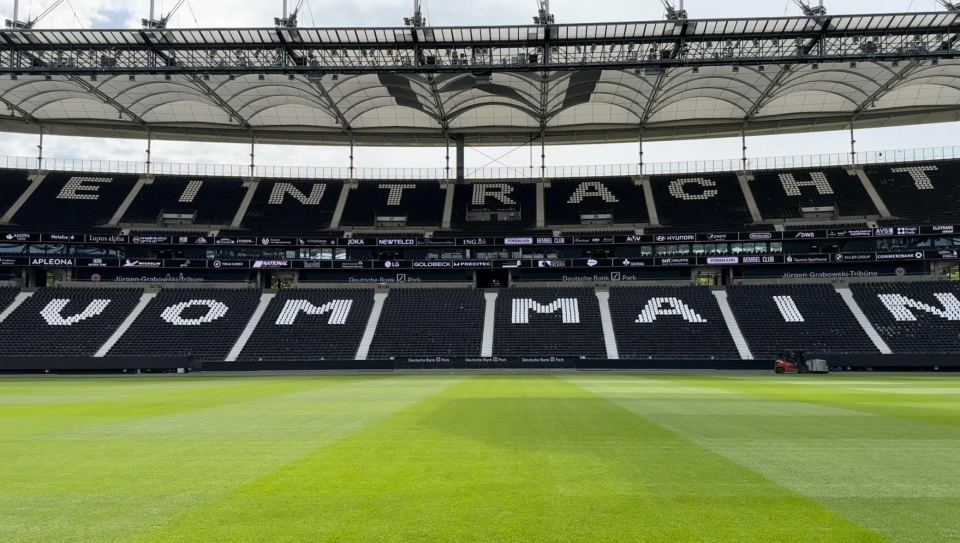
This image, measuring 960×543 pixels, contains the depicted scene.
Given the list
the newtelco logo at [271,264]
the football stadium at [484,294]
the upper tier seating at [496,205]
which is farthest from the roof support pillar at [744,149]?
the newtelco logo at [271,264]

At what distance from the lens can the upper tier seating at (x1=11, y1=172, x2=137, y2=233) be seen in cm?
6138

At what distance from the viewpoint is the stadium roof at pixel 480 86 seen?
31.4 meters

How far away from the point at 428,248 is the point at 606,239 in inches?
658

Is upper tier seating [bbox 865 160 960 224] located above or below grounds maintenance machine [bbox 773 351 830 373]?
A: above

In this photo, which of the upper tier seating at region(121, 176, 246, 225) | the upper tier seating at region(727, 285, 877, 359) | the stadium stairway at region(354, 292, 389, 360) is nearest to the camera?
the upper tier seating at region(727, 285, 877, 359)

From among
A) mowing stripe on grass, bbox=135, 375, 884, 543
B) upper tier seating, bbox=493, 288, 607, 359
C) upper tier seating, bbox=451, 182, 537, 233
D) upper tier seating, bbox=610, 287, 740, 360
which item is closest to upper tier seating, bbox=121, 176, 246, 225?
upper tier seating, bbox=451, 182, 537, 233

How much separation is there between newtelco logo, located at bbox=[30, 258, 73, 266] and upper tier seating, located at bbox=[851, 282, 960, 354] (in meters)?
67.9

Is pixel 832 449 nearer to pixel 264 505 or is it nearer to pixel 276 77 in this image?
pixel 264 505

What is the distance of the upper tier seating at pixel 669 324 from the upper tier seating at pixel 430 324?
39.3 ft

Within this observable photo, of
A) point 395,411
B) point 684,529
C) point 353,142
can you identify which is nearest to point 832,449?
point 684,529

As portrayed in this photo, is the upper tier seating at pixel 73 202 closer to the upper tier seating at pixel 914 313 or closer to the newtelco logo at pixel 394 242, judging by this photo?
the newtelco logo at pixel 394 242

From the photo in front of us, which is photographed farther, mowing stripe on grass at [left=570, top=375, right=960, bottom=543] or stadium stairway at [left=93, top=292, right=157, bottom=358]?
stadium stairway at [left=93, top=292, right=157, bottom=358]

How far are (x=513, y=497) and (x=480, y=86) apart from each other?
46273mm

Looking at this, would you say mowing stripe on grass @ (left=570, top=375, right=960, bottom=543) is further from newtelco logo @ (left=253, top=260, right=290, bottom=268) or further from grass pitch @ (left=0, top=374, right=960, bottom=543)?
newtelco logo @ (left=253, top=260, right=290, bottom=268)
